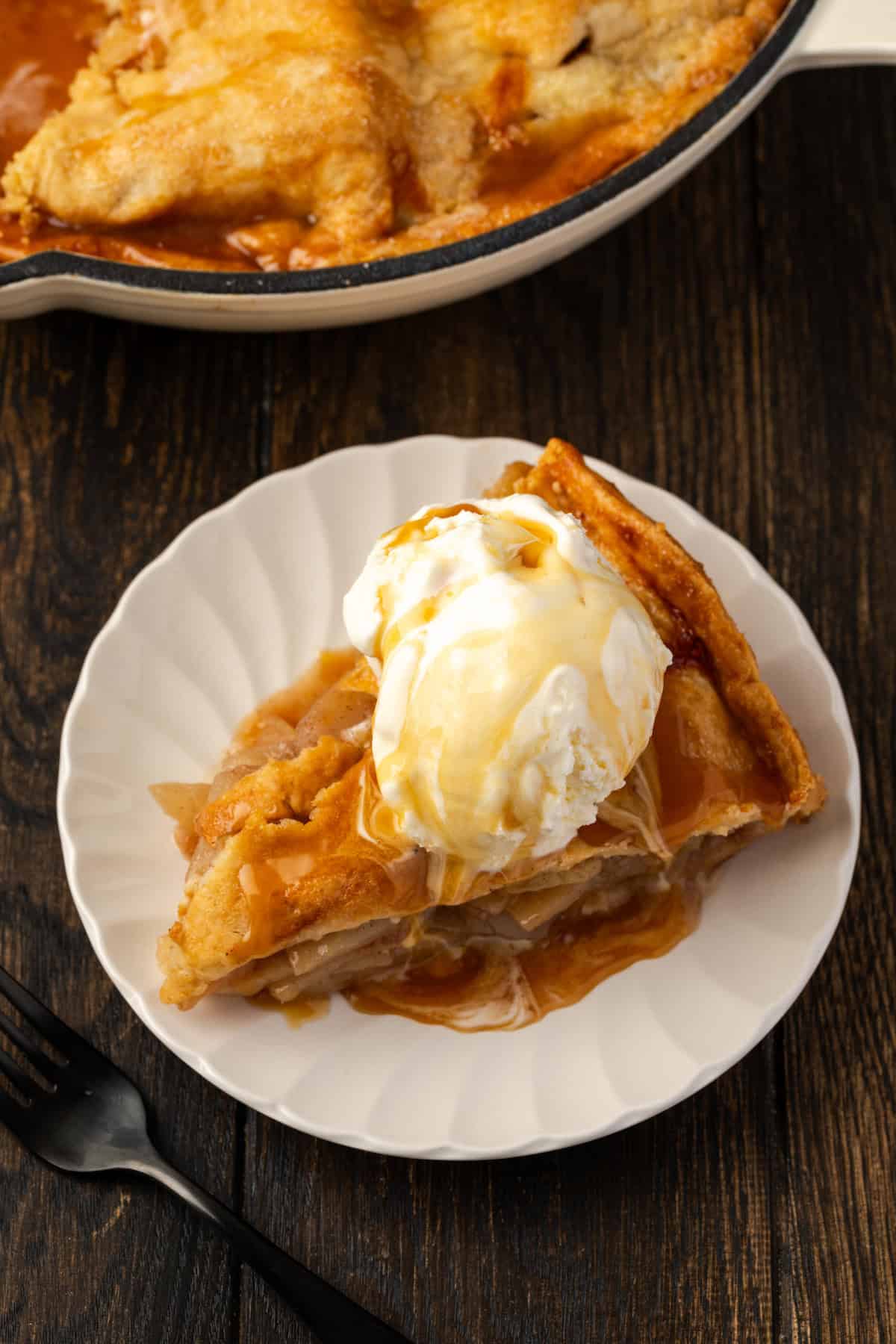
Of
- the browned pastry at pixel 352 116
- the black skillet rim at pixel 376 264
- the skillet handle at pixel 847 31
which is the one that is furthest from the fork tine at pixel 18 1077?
the skillet handle at pixel 847 31

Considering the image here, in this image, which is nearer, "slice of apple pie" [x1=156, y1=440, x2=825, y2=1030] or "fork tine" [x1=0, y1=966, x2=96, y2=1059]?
"slice of apple pie" [x1=156, y1=440, x2=825, y2=1030]

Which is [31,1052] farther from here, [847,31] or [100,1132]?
[847,31]

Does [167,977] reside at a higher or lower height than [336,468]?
lower

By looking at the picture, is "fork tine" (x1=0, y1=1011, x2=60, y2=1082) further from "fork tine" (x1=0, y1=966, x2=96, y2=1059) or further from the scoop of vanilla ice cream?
the scoop of vanilla ice cream

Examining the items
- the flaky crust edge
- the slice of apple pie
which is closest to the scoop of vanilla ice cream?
the slice of apple pie

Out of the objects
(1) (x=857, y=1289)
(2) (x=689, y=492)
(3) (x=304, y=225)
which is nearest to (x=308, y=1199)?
(1) (x=857, y=1289)

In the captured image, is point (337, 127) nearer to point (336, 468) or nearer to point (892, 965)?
point (336, 468)
